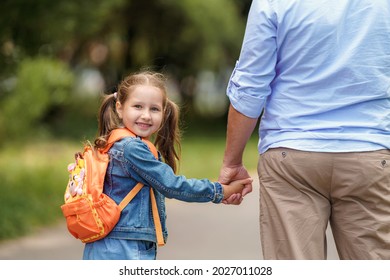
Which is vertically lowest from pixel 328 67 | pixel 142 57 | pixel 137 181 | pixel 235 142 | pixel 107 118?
pixel 137 181

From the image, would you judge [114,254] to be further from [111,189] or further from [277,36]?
[277,36]

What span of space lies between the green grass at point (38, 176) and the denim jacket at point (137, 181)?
5000 mm

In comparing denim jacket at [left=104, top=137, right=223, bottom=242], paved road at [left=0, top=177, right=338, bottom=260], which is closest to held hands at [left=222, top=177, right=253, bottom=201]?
denim jacket at [left=104, top=137, right=223, bottom=242]

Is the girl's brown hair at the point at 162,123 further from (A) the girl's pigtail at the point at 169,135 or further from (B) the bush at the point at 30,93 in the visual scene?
(B) the bush at the point at 30,93

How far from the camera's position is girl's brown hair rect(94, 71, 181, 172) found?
4.13 metres

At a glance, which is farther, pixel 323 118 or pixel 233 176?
pixel 233 176

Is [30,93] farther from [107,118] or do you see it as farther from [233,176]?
[233,176]

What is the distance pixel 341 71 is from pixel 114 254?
4.13ft

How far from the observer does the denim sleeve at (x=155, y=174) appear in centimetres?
392

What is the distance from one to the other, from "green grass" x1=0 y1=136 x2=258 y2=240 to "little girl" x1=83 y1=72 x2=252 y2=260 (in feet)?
16.2

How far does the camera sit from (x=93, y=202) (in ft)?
12.7

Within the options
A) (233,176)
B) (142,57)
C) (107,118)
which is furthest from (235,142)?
(142,57)

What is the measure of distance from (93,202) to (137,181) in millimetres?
226
